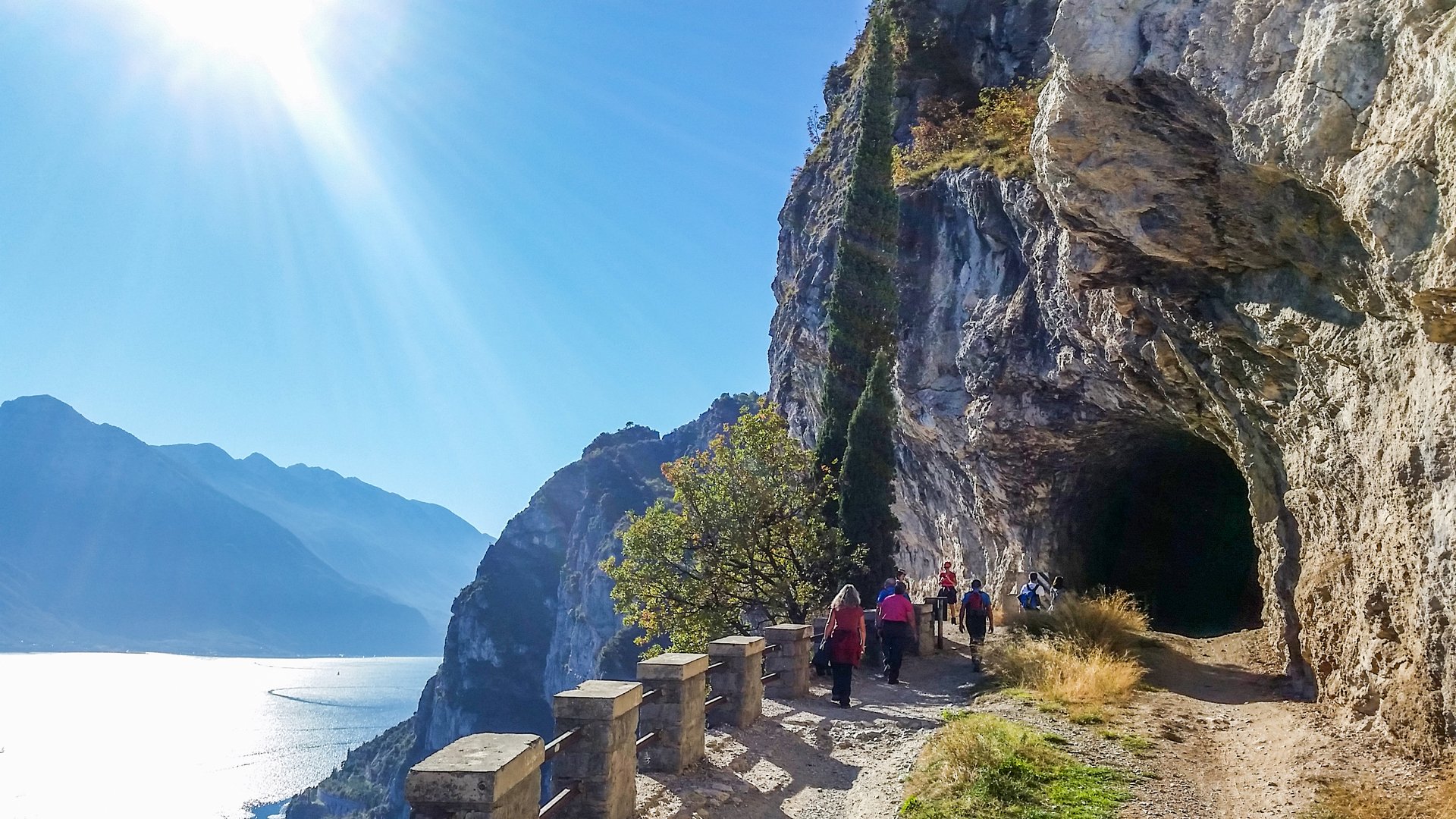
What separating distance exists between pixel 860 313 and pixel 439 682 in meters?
111

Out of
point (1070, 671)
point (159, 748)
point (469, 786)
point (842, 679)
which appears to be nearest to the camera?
point (469, 786)

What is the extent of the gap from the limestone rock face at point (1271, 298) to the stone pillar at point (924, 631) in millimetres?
5525

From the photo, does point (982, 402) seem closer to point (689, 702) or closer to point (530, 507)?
point (689, 702)

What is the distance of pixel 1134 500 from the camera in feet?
84.5

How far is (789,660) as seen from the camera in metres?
13.7

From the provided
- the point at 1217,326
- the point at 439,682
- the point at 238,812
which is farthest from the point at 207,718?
the point at 1217,326

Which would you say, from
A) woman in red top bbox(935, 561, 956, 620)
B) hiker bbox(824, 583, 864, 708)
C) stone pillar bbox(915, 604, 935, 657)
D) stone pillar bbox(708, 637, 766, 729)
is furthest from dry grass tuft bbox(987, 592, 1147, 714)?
stone pillar bbox(708, 637, 766, 729)

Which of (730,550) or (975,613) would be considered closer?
(975,613)

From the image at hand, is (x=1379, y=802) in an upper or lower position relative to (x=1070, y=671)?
lower

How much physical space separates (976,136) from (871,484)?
10.2 m

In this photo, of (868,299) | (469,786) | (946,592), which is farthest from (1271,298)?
(868,299)

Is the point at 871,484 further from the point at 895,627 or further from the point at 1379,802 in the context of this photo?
the point at 1379,802

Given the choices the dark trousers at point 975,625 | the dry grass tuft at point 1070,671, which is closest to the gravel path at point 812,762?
the dry grass tuft at point 1070,671

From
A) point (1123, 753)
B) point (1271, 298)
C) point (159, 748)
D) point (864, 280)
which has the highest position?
point (864, 280)
